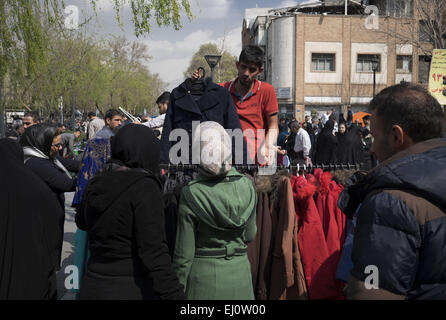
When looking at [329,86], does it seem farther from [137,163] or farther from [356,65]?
[137,163]

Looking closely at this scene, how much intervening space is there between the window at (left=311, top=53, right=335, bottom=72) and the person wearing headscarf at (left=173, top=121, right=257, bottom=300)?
31.2 m

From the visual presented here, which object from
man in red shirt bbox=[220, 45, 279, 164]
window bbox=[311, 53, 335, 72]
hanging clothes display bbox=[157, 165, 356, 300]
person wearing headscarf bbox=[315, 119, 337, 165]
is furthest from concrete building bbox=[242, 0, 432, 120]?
hanging clothes display bbox=[157, 165, 356, 300]

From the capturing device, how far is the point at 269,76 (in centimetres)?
3403

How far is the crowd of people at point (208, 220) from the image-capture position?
1436 millimetres

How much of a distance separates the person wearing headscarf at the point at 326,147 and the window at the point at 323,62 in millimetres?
22425

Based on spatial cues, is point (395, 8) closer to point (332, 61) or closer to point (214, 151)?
point (332, 61)

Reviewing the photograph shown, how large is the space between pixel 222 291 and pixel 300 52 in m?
31.1

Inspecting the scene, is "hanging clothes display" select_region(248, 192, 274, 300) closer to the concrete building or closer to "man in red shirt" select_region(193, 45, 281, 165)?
"man in red shirt" select_region(193, 45, 281, 165)

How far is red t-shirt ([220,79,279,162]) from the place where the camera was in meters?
3.78

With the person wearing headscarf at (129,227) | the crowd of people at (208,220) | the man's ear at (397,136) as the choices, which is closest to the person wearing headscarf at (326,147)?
the crowd of people at (208,220)

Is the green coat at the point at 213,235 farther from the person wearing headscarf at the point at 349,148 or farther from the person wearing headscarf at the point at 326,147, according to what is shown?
the person wearing headscarf at the point at 326,147

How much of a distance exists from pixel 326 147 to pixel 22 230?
9.32m

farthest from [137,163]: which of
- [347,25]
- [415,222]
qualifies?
[347,25]
